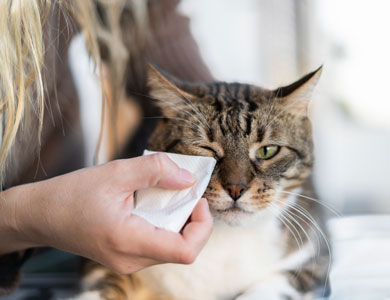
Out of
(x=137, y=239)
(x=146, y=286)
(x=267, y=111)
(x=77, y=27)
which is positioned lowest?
(x=146, y=286)

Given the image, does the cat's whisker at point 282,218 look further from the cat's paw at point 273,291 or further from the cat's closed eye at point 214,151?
the cat's closed eye at point 214,151

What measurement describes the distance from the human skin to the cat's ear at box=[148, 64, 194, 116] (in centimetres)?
29

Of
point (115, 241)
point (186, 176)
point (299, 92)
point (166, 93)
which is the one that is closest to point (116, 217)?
point (115, 241)

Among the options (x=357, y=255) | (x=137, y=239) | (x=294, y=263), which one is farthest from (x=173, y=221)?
(x=357, y=255)

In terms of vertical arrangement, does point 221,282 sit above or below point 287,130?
below

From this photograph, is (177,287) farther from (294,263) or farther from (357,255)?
(357,255)

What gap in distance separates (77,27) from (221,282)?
0.90m

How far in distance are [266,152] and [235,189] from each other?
148 mm

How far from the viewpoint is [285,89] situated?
91 cm

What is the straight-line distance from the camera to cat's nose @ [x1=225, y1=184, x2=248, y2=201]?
81 cm

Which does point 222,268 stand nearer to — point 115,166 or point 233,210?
point 233,210

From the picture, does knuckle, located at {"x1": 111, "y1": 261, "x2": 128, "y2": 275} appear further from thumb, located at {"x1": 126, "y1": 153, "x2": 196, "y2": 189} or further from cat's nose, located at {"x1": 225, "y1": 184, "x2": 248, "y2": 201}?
cat's nose, located at {"x1": 225, "y1": 184, "x2": 248, "y2": 201}

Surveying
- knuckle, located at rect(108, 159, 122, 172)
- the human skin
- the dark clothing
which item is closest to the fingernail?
the human skin

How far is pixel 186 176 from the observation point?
69 cm
